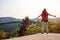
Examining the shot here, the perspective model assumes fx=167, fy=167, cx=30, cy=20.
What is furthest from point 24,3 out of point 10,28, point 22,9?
point 10,28

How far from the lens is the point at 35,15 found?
335cm

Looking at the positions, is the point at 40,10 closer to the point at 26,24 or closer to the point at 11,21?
the point at 26,24

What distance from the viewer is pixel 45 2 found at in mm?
3365

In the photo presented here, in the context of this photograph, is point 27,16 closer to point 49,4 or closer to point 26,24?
point 26,24

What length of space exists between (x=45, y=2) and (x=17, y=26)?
0.74 metres

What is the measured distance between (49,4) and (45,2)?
3.5 inches

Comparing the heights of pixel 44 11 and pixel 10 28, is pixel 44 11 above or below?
above

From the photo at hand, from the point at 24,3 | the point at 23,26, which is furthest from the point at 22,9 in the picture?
the point at 23,26

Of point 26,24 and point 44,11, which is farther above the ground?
point 44,11

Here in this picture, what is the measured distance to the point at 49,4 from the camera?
132 inches

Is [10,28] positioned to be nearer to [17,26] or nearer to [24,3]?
[17,26]

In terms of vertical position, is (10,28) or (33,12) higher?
(33,12)

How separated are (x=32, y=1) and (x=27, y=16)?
0.32 metres

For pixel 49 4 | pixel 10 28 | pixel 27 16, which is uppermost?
pixel 49 4
